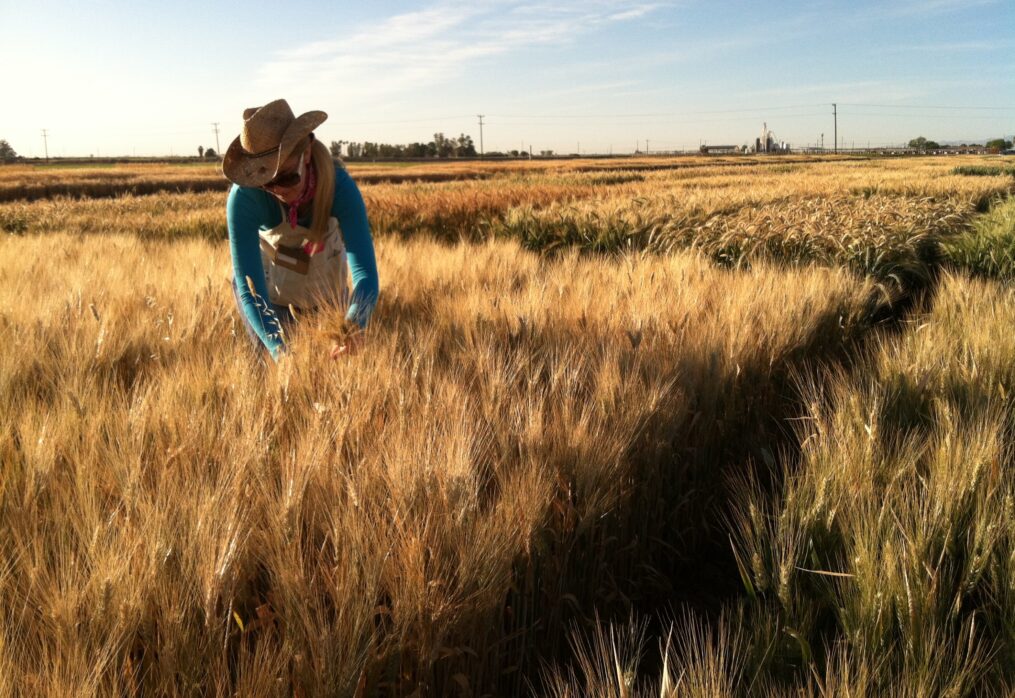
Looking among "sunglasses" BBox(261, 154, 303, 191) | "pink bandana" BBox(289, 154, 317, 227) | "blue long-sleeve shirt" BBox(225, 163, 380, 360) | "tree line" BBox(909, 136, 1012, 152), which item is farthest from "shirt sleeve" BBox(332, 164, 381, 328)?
"tree line" BBox(909, 136, 1012, 152)

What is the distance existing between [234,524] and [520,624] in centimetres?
56

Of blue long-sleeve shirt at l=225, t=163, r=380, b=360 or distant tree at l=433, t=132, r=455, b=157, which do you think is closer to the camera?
blue long-sleeve shirt at l=225, t=163, r=380, b=360

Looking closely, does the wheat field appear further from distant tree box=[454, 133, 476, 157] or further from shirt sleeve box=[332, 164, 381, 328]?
distant tree box=[454, 133, 476, 157]

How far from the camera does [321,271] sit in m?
3.02

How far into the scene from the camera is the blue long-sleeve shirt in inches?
96.6

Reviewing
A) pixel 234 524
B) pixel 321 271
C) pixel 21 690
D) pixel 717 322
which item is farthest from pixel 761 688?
pixel 321 271

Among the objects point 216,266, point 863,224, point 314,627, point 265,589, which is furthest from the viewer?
point 863,224

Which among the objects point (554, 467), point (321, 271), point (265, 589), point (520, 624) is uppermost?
point (321, 271)

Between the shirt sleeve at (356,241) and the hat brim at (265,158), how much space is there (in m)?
0.39

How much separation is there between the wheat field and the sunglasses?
0.57m

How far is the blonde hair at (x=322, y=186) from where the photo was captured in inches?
99.0

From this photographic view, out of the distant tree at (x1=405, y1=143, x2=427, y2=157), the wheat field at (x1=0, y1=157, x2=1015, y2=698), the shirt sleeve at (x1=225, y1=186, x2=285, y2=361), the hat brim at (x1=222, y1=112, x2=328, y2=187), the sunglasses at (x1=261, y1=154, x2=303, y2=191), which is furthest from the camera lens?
the distant tree at (x1=405, y1=143, x2=427, y2=157)

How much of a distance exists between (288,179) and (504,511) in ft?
5.65

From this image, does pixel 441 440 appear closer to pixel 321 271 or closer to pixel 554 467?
pixel 554 467
